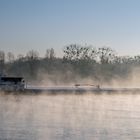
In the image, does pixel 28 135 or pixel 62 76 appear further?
pixel 62 76

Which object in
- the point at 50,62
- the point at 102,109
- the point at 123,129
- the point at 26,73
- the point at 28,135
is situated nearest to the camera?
the point at 28,135

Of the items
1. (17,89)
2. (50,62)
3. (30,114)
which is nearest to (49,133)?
(30,114)

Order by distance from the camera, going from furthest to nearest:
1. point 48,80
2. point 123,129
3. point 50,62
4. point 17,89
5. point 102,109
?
point 50,62 → point 48,80 → point 17,89 → point 102,109 → point 123,129

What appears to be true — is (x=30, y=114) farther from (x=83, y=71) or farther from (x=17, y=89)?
(x=83, y=71)

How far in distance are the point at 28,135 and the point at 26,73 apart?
4494 inches

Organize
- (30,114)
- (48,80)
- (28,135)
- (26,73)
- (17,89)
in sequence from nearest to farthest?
(28,135) < (30,114) < (17,89) < (48,80) < (26,73)

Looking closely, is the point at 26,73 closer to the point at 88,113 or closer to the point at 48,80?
the point at 48,80

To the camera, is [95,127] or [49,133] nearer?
[49,133]

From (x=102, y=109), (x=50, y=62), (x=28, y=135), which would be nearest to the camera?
(x=28, y=135)

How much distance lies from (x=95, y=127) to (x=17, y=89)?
46.3 metres

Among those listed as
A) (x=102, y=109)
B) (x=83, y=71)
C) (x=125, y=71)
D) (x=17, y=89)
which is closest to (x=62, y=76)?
(x=83, y=71)

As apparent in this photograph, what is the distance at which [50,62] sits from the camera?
153 m

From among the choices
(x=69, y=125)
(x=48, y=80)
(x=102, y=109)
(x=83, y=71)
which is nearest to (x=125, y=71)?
(x=83, y=71)

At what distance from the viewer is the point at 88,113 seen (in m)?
40.4
